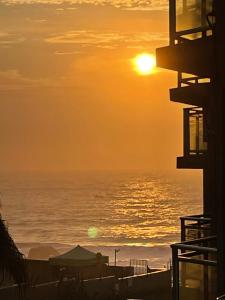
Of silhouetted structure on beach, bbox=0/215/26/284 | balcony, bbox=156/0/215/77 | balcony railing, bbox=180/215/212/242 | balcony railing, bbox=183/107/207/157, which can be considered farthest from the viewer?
balcony railing, bbox=183/107/207/157

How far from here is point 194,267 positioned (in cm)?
708

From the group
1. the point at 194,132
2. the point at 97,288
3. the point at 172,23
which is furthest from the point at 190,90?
the point at 97,288

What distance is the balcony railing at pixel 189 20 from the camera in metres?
7.23

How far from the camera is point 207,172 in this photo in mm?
13078

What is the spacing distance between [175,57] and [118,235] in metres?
88.6

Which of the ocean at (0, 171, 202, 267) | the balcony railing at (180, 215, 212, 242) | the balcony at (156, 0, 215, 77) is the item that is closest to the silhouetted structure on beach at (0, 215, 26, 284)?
the balcony at (156, 0, 215, 77)

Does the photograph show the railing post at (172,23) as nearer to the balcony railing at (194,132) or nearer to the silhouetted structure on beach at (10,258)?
the silhouetted structure on beach at (10,258)

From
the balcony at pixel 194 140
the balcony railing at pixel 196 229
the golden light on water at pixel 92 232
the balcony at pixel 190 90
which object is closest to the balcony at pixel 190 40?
the balcony at pixel 190 90

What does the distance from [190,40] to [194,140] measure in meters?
6.79

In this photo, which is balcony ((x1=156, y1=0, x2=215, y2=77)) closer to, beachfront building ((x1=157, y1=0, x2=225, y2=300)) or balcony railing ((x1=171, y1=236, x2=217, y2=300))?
beachfront building ((x1=157, y1=0, x2=225, y2=300))

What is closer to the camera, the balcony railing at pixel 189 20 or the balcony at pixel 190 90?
the balcony railing at pixel 189 20

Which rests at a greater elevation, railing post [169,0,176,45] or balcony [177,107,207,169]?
railing post [169,0,176,45]

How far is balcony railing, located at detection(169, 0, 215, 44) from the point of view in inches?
285

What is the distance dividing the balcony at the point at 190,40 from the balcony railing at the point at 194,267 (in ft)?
6.35
